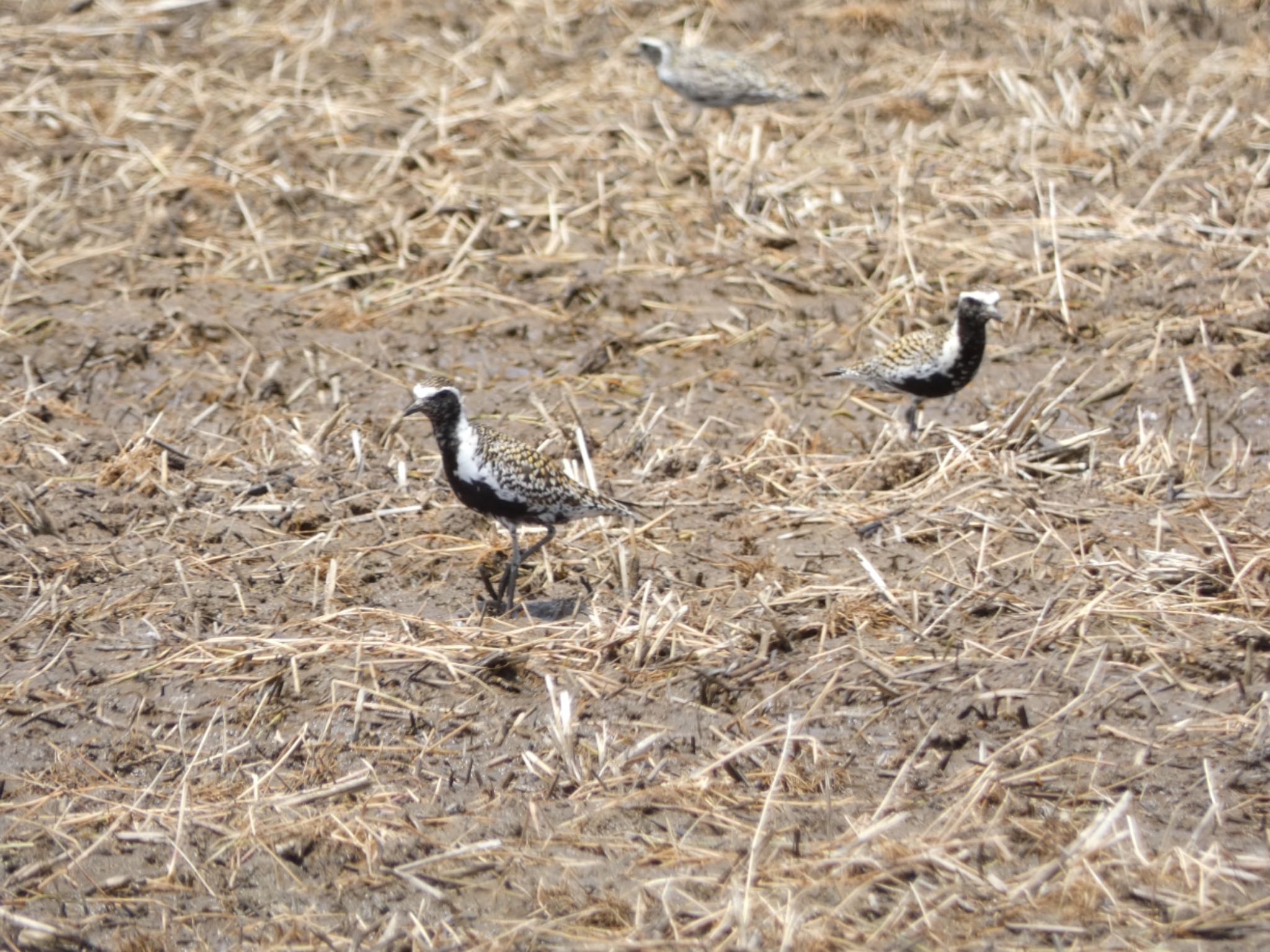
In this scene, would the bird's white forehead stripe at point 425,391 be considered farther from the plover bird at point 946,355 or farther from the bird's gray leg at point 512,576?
the plover bird at point 946,355

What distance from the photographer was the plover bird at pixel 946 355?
346 inches

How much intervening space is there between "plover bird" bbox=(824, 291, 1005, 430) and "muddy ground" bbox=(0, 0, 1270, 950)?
0.32m

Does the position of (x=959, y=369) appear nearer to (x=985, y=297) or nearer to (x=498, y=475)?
(x=985, y=297)

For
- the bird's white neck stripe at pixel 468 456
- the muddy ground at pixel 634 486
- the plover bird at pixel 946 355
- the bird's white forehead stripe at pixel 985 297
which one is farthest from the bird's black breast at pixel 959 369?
the bird's white neck stripe at pixel 468 456

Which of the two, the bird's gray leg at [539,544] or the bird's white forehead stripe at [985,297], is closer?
the bird's gray leg at [539,544]

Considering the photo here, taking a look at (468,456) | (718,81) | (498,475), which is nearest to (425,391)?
(468,456)

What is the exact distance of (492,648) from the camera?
272 inches

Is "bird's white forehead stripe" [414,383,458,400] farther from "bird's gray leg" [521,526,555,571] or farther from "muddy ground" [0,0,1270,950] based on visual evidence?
"muddy ground" [0,0,1270,950]

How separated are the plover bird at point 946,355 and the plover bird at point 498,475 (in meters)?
2.33

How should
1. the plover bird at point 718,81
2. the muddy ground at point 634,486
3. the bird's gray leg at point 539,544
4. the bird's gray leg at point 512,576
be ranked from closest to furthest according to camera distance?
the muddy ground at point 634,486 → the bird's gray leg at point 512,576 → the bird's gray leg at point 539,544 → the plover bird at point 718,81

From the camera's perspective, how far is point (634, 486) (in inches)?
339

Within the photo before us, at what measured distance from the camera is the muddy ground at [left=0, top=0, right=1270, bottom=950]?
5816 mm

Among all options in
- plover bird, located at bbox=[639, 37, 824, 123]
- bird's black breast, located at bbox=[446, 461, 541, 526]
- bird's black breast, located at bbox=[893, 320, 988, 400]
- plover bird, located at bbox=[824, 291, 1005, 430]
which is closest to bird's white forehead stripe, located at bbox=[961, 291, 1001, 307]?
plover bird, located at bbox=[824, 291, 1005, 430]

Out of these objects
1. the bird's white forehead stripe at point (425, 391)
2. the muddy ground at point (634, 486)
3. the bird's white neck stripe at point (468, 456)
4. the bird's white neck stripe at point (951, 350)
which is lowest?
the muddy ground at point (634, 486)
